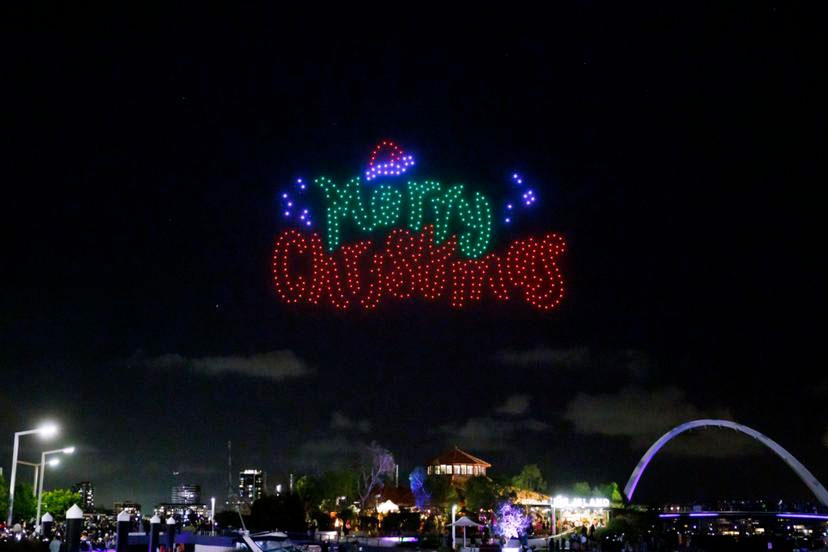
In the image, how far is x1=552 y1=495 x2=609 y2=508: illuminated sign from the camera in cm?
8375

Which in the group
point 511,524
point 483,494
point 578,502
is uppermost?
point 483,494

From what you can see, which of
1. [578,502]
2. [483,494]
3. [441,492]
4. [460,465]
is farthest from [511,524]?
[460,465]

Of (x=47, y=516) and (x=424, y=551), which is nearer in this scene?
(x=47, y=516)

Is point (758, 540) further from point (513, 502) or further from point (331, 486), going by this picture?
point (331, 486)

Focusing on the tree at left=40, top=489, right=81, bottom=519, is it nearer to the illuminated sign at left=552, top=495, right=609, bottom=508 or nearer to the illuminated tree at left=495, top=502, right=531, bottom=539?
the illuminated tree at left=495, top=502, right=531, bottom=539

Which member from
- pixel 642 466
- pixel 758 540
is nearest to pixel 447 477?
pixel 758 540

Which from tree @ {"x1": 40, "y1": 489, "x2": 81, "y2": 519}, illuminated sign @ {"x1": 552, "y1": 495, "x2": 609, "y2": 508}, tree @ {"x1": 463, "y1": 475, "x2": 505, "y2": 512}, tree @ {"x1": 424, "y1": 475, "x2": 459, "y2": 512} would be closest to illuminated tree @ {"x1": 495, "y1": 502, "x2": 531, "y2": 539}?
tree @ {"x1": 463, "y1": 475, "x2": 505, "y2": 512}

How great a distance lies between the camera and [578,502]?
3430 inches

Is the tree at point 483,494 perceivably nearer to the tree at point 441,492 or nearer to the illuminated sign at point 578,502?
the tree at point 441,492

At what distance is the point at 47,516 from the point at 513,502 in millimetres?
58166

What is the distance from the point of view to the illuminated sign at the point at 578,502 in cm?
8375

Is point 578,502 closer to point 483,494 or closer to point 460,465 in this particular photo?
point 483,494

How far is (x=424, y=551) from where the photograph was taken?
41.9 m

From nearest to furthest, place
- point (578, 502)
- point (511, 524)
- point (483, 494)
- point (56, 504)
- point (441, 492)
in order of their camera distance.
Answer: point (511, 524), point (56, 504), point (483, 494), point (578, 502), point (441, 492)
